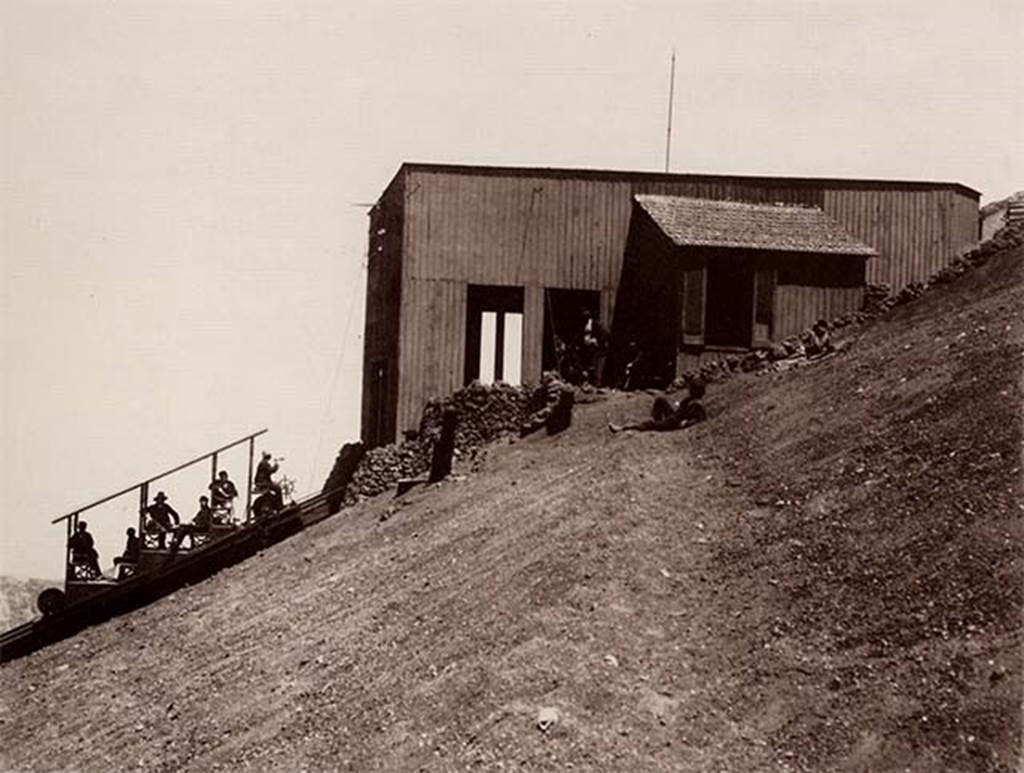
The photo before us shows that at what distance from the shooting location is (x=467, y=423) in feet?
81.7

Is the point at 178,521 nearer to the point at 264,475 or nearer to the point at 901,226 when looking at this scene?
the point at 264,475

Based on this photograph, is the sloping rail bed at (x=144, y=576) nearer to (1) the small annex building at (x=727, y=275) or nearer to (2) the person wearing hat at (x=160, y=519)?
(2) the person wearing hat at (x=160, y=519)

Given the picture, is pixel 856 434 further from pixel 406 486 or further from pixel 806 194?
pixel 806 194

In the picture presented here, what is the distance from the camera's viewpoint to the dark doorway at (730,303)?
2631 cm

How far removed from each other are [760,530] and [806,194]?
14682mm

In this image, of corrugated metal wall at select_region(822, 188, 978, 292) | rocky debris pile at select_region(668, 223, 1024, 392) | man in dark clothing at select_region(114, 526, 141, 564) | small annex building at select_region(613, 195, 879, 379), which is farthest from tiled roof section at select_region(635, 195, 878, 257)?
man in dark clothing at select_region(114, 526, 141, 564)

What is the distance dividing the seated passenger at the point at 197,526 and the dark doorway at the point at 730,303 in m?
11.4

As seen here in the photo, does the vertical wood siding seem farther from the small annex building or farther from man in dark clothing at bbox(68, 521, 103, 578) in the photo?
man in dark clothing at bbox(68, 521, 103, 578)

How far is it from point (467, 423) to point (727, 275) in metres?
6.78

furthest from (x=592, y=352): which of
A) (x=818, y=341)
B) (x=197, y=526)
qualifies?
(x=197, y=526)

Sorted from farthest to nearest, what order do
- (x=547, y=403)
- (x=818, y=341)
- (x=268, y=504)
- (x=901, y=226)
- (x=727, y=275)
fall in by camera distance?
1. (x=901, y=226)
2. (x=727, y=275)
3. (x=268, y=504)
4. (x=547, y=403)
5. (x=818, y=341)

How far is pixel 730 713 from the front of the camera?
37.5 feet

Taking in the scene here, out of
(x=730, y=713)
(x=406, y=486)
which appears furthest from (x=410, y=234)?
(x=730, y=713)

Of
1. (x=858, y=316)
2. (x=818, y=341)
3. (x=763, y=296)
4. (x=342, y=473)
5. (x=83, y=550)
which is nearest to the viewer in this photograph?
(x=818, y=341)
